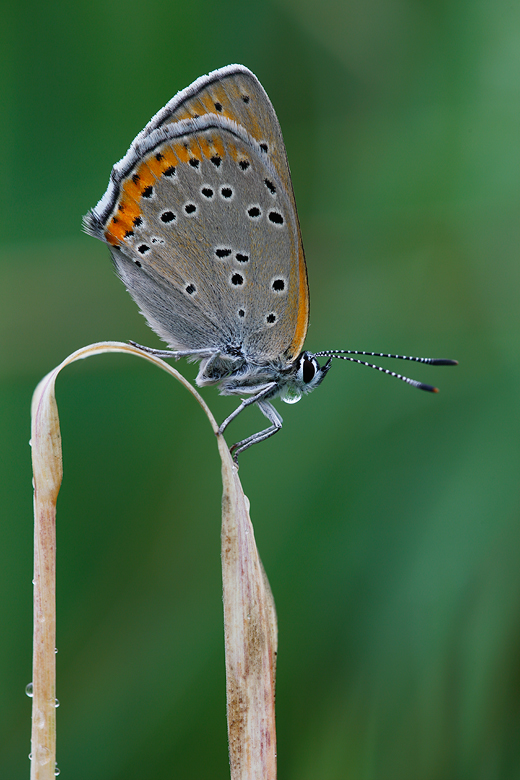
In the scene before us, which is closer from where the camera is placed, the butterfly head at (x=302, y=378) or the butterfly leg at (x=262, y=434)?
the butterfly leg at (x=262, y=434)

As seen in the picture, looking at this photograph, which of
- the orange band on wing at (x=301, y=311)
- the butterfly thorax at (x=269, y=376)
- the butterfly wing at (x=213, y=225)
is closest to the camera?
the butterfly wing at (x=213, y=225)

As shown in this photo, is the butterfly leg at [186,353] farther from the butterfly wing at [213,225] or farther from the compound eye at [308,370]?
the compound eye at [308,370]

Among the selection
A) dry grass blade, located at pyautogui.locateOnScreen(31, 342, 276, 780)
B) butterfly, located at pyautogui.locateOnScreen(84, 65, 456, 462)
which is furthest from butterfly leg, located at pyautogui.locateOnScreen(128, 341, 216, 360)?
dry grass blade, located at pyautogui.locateOnScreen(31, 342, 276, 780)

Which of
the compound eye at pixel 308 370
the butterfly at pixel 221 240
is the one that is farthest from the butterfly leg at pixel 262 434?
the compound eye at pixel 308 370

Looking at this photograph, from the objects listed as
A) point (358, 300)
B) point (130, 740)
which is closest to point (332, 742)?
point (130, 740)

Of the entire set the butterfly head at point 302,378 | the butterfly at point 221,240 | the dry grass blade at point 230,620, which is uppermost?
the butterfly at point 221,240

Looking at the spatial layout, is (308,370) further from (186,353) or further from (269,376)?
(186,353)

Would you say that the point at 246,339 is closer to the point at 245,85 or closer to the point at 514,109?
the point at 245,85
